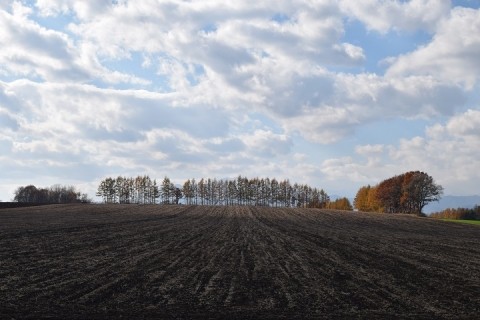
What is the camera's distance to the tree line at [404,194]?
114 m

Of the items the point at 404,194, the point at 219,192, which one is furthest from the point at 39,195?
the point at 404,194

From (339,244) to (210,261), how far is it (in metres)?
12.4

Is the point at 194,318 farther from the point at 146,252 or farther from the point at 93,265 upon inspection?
the point at 146,252

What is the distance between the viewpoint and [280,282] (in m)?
16.7

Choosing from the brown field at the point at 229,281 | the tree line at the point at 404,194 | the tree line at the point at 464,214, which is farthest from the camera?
the tree line at the point at 404,194

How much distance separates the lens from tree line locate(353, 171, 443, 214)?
113875mm

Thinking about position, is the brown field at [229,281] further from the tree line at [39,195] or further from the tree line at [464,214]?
the tree line at [39,195]

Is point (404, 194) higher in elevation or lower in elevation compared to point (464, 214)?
higher

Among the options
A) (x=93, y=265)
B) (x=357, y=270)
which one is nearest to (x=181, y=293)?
(x=93, y=265)

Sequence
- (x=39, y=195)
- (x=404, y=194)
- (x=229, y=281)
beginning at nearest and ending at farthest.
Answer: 1. (x=229, y=281)
2. (x=404, y=194)
3. (x=39, y=195)

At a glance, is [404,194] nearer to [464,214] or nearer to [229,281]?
[464,214]

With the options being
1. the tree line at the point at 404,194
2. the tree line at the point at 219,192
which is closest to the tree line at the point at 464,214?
the tree line at the point at 404,194

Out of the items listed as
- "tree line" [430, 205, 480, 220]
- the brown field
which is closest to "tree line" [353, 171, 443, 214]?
"tree line" [430, 205, 480, 220]

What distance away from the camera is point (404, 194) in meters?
118
